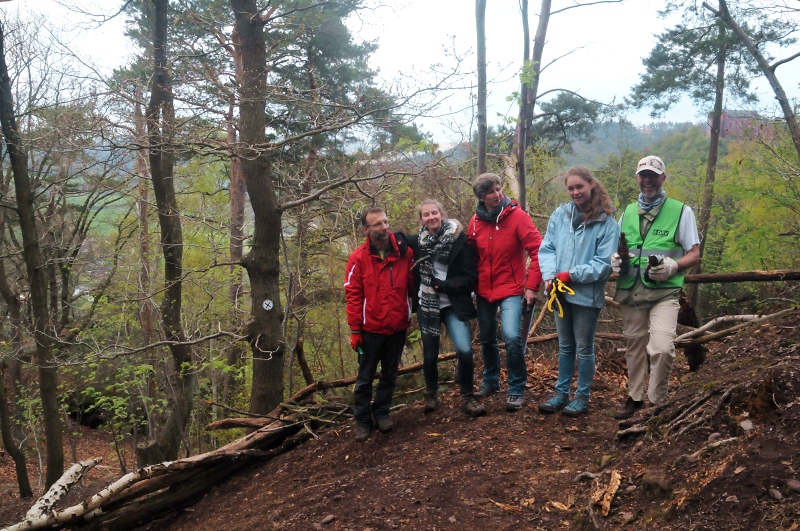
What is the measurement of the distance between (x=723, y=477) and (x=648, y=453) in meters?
0.65

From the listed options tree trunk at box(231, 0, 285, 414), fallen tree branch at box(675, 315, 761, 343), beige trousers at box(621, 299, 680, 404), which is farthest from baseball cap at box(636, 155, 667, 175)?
tree trunk at box(231, 0, 285, 414)

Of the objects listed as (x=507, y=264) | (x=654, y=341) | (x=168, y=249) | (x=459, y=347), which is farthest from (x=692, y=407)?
(x=168, y=249)

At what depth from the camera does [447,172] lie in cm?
905

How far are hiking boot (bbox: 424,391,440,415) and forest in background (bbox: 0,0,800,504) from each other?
1.74 metres

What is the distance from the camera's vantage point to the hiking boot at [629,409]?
14.1ft

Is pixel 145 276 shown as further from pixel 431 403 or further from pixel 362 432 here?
pixel 431 403

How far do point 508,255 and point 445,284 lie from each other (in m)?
0.56

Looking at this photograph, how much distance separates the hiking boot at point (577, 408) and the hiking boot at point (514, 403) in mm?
340

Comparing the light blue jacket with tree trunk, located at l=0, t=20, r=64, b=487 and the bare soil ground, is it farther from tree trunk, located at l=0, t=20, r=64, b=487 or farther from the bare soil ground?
tree trunk, located at l=0, t=20, r=64, b=487

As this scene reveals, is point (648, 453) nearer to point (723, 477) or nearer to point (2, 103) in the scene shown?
point (723, 477)

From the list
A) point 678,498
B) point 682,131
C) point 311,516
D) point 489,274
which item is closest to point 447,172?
point 489,274

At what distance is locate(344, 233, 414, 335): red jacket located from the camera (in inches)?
191

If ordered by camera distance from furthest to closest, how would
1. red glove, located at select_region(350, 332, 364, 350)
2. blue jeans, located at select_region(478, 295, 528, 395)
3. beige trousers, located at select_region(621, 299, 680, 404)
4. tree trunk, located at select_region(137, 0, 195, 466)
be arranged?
1. tree trunk, located at select_region(137, 0, 195, 466)
2. red glove, located at select_region(350, 332, 364, 350)
3. blue jeans, located at select_region(478, 295, 528, 395)
4. beige trousers, located at select_region(621, 299, 680, 404)

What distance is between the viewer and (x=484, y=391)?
Answer: 5211mm
